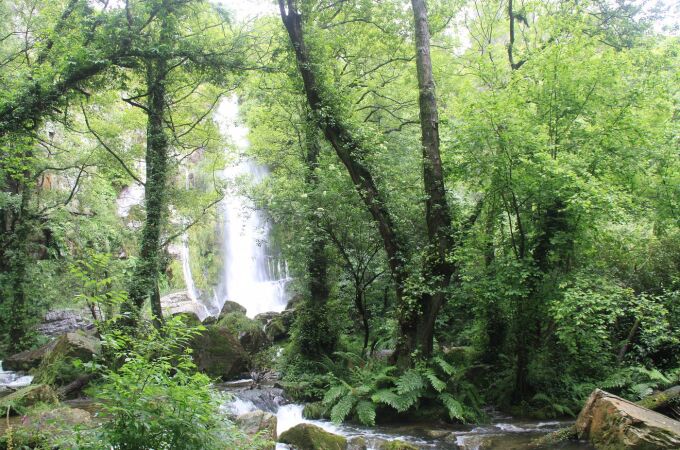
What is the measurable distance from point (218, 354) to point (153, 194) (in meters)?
4.98

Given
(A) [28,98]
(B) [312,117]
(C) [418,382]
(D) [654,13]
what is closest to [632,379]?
(C) [418,382]

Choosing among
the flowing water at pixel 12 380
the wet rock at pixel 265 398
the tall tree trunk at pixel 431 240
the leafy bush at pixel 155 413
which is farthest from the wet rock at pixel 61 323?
the leafy bush at pixel 155 413

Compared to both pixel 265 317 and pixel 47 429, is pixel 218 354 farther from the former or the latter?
pixel 47 429

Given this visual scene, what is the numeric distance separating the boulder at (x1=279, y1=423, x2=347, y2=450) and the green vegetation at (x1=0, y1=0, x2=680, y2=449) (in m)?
1.31

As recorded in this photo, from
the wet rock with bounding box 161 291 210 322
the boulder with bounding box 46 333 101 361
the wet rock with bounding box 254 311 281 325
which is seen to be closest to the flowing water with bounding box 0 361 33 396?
the boulder with bounding box 46 333 101 361

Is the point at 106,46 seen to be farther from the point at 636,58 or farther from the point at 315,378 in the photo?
the point at 636,58

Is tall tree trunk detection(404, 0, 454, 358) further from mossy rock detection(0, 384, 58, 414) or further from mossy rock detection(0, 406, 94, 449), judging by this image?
mossy rock detection(0, 384, 58, 414)

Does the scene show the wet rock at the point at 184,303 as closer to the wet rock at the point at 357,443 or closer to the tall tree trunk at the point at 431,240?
the tall tree trunk at the point at 431,240

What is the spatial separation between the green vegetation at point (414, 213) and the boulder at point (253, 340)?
0.07 meters

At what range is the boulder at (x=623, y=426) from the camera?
5793 mm

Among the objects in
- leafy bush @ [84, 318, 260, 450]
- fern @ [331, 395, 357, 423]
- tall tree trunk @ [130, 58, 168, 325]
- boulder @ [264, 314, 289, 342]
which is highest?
tall tree trunk @ [130, 58, 168, 325]

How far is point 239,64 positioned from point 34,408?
9126mm

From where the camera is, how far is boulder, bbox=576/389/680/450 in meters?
5.79

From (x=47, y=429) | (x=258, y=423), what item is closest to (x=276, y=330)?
(x=258, y=423)
